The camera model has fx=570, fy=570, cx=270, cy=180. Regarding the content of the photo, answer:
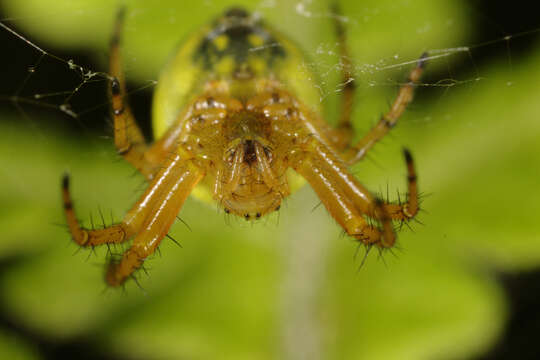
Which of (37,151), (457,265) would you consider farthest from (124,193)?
(457,265)

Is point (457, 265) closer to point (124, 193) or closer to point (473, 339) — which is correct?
point (473, 339)

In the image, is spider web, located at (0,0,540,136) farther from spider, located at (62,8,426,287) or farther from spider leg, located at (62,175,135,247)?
spider leg, located at (62,175,135,247)

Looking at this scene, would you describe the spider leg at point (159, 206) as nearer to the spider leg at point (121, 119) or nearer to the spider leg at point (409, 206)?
the spider leg at point (121, 119)

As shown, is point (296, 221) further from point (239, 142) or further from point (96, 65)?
point (96, 65)

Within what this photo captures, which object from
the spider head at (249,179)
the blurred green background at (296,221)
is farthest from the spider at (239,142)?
the blurred green background at (296,221)

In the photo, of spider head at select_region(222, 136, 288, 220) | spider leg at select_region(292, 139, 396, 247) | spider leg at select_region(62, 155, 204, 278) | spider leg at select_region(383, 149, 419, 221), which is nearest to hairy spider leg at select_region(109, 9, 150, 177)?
spider leg at select_region(62, 155, 204, 278)

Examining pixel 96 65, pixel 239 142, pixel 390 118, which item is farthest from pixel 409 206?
pixel 96 65

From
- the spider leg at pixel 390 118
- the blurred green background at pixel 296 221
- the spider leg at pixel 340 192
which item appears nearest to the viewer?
the spider leg at pixel 340 192
